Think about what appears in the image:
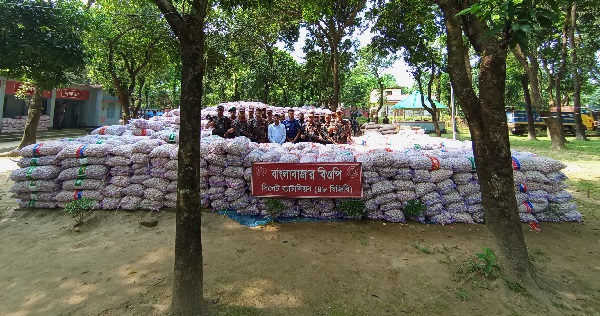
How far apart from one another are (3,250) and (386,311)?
4.44m

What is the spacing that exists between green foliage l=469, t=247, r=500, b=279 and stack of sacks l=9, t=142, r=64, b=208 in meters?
5.85

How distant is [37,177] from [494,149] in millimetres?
6153

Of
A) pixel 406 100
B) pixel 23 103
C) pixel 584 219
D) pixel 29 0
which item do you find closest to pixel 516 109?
pixel 406 100

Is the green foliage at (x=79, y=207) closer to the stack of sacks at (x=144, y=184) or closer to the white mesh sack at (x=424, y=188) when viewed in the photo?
the stack of sacks at (x=144, y=184)

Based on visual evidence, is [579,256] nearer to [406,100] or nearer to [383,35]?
[383,35]

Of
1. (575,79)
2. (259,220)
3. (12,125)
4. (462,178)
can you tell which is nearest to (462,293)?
(462,178)

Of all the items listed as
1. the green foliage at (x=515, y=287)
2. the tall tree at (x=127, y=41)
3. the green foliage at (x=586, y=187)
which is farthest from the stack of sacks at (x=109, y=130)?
the green foliage at (x=586, y=187)

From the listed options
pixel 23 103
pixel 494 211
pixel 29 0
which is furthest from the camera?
pixel 23 103

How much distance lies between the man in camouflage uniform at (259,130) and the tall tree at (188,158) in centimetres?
641

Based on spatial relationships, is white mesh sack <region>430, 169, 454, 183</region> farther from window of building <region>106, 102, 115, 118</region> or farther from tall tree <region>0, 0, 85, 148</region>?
window of building <region>106, 102, 115, 118</region>

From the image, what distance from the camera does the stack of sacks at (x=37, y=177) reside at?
503cm

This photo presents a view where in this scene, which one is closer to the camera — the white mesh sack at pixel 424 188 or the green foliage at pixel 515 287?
the green foliage at pixel 515 287

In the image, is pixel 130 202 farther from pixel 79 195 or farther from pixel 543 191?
pixel 543 191

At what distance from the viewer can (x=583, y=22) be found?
14688 mm
